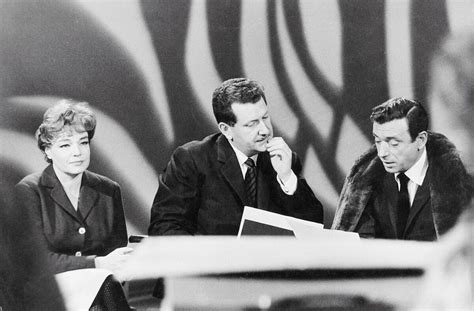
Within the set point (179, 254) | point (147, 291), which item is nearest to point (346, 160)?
point (179, 254)

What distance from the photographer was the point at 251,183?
366cm

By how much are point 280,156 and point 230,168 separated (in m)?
0.28

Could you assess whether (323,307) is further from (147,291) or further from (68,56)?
(68,56)

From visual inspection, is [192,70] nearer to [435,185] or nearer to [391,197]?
[391,197]

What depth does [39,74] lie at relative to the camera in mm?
3689

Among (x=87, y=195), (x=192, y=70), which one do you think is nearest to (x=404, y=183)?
(x=192, y=70)

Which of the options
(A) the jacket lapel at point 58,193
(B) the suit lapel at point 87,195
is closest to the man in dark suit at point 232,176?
(B) the suit lapel at point 87,195

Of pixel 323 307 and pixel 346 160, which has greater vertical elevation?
pixel 346 160

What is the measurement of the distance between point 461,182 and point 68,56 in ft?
7.39

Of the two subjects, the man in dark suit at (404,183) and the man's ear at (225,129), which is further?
the man's ear at (225,129)

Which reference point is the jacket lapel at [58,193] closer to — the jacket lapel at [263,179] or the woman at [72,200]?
the woman at [72,200]

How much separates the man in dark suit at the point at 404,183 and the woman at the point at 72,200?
1244 mm

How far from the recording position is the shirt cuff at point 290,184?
11.9 ft

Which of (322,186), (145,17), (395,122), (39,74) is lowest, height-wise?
(322,186)
